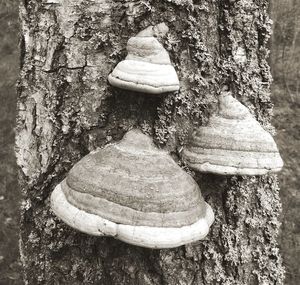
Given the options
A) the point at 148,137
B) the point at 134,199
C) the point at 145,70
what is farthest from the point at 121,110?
the point at 134,199

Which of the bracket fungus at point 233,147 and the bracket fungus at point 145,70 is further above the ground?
the bracket fungus at point 145,70

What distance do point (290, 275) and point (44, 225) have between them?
481 cm

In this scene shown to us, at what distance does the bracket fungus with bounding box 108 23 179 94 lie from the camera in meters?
1.84

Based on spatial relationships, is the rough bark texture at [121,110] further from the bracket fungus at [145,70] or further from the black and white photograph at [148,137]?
the bracket fungus at [145,70]

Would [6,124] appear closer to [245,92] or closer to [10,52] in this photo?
[10,52]

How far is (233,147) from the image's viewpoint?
79.4 inches

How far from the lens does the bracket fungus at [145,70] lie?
1841mm

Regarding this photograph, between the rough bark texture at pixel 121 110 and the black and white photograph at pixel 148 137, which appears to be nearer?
the black and white photograph at pixel 148 137

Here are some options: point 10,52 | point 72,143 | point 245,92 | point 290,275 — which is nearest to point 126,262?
point 72,143

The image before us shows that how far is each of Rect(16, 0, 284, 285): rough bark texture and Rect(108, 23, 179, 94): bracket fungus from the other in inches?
8.7

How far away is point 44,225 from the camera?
239 cm

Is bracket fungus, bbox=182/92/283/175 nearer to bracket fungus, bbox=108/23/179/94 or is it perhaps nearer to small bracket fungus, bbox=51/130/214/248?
small bracket fungus, bbox=51/130/214/248

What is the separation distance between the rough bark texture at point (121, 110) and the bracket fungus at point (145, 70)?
220mm

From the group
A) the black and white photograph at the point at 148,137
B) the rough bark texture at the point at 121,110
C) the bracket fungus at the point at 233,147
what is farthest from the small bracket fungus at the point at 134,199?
the rough bark texture at the point at 121,110
